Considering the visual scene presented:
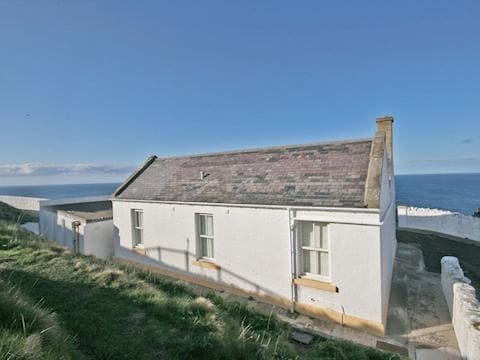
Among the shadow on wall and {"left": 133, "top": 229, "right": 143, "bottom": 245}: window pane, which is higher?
{"left": 133, "top": 229, "right": 143, "bottom": 245}: window pane

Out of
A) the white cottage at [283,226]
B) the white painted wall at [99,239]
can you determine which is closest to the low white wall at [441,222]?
the white cottage at [283,226]

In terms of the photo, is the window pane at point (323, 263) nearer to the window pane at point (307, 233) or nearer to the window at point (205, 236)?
the window pane at point (307, 233)

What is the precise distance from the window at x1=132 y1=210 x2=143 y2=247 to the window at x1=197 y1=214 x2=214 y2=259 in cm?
420

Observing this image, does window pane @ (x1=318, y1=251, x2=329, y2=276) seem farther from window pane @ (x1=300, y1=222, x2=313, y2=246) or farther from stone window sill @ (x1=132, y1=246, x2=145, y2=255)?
stone window sill @ (x1=132, y1=246, x2=145, y2=255)

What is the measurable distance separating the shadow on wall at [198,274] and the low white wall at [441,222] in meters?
18.1

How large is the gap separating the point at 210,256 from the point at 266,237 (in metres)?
3.16

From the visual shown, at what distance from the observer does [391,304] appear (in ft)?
30.5

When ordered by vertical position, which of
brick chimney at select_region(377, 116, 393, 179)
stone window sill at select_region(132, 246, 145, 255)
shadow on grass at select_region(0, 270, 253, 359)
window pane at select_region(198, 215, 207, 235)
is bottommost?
stone window sill at select_region(132, 246, 145, 255)

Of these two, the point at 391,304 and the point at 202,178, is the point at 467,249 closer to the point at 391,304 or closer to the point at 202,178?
the point at 391,304

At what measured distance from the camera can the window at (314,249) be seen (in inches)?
332

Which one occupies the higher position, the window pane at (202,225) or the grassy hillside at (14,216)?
the window pane at (202,225)

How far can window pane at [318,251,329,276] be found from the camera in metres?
8.45

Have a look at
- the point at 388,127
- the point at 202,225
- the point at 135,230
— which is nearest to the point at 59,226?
the point at 135,230

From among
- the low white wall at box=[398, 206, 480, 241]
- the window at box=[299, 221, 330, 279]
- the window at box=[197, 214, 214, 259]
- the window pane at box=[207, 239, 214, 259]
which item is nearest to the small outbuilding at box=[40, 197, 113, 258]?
the window at box=[197, 214, 214, 259]
